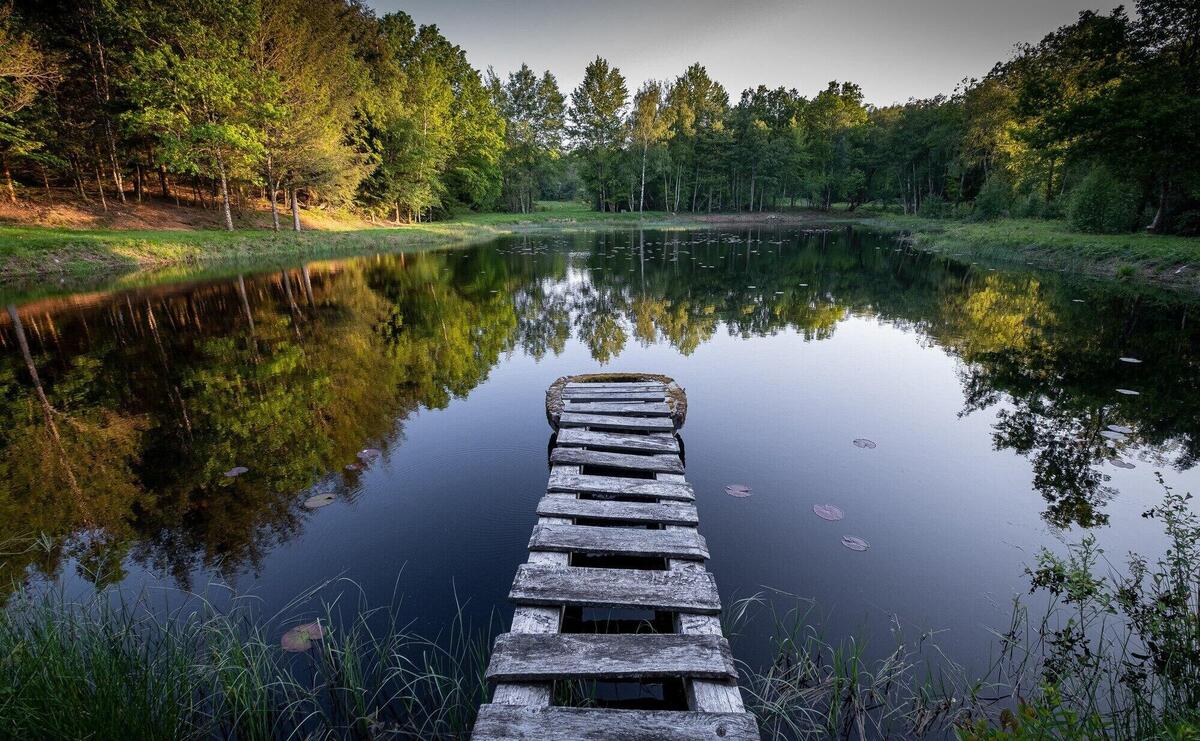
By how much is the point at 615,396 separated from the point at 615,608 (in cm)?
330

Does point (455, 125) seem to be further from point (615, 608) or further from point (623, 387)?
point (615, 608)

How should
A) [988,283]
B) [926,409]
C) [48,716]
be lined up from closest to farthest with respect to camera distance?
[48,716] < [926,409] < [988,283]

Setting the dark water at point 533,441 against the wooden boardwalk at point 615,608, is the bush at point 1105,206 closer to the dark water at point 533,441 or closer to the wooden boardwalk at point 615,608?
the dark water at point 533,441

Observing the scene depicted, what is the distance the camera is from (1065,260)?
20.1 meters

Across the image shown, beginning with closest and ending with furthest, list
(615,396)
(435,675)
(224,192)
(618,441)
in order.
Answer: (435,675), (618,441), (615,396), (224,192)

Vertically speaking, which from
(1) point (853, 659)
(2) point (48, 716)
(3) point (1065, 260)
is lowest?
(1) point (853, 659)

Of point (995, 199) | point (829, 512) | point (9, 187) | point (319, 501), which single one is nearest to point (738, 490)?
point (829, 512)

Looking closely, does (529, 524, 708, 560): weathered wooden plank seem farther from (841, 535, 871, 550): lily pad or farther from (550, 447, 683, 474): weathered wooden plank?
(841, 535, 871, 550): lily pad

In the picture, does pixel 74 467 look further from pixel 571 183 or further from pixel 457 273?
pixel 571 183

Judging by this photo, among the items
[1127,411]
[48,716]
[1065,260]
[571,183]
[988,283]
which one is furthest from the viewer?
[571,183]

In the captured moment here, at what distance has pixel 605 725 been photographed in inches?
85.1

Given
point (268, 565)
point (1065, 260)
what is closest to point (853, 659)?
point (268, 565)

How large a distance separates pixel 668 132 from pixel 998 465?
5623cm

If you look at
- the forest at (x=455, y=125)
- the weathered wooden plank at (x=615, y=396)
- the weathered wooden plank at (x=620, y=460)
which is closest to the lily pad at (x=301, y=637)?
the weathered wooden plank at (x=620, y=460)
